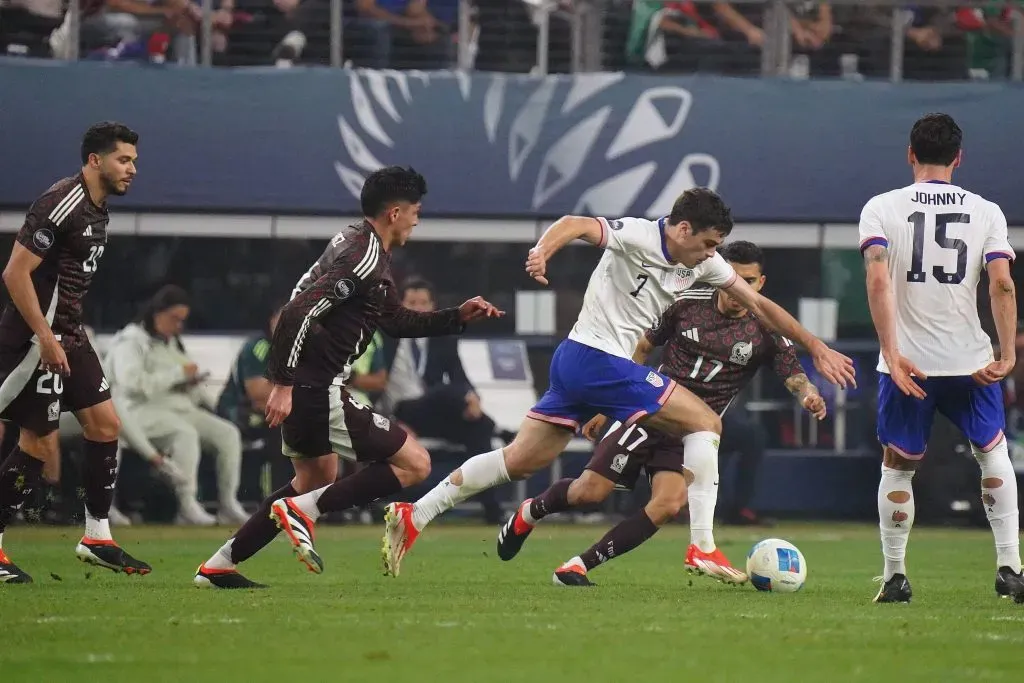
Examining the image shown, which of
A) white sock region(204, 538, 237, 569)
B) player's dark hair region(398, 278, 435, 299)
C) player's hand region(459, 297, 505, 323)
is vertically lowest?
white sock region(204, 538, 237, 569)

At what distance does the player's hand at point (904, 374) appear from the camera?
7.67m

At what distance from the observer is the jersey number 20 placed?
25.6 feet

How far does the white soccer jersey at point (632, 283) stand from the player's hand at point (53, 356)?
2.45 metres

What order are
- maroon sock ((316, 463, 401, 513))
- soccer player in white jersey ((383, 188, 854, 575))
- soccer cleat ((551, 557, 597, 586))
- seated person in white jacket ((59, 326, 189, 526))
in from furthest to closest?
seated person in white jacket ((59, 326, 189, 526)) → soccer cleat ((551, 557, 597, 586)) → soccer player in white jersey ((383, 188, 854, 575)) → maroon sock ((316, 463, 401, 513))

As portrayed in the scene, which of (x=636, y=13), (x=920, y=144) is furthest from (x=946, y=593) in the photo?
(x=636, y=13)

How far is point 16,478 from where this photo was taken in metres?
8.79

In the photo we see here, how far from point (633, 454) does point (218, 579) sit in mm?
2352

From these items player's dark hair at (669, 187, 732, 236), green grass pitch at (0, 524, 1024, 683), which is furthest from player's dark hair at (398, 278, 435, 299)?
player's dark hair at (669, 187, 732, 236)

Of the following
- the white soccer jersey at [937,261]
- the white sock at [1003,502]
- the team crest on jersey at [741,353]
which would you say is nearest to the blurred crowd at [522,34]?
the team crest on jersey at [741,353]

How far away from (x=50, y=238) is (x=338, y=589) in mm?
2205

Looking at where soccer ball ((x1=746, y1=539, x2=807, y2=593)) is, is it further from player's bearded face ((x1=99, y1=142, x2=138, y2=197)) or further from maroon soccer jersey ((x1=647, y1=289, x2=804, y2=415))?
player's bearded face ((x1=99, y1=142, x2=138, y2=197))

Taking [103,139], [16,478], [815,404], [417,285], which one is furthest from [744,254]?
[417,285]

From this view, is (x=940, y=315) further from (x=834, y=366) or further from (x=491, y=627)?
(x=491, y=627)

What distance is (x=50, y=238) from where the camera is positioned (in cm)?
856
